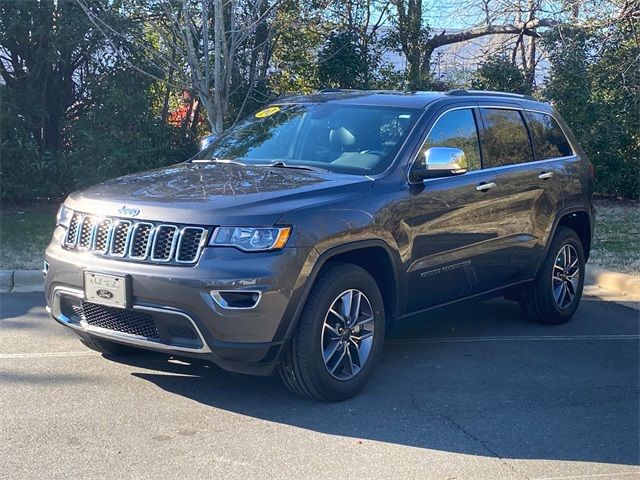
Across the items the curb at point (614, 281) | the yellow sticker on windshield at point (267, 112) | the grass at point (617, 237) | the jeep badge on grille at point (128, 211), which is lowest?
the curb at point (614, 281)

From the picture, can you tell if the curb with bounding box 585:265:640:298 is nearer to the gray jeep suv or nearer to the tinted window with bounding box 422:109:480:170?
the gray jeep suv

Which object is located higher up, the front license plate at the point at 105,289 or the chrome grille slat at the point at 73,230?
the chrome grille slat at the point at 73,230

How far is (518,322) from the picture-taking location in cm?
729

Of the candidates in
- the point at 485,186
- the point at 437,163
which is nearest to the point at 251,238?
the point at 437,163

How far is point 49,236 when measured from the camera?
385 inches

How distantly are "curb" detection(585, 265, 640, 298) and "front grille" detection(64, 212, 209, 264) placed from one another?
5.41 meters

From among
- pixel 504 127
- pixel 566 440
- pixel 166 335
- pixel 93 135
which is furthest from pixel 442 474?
Result: pixel 93 135

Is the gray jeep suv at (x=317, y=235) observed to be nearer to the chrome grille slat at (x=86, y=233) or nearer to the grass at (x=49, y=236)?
the chrome grille slat at (x=86, y=233)

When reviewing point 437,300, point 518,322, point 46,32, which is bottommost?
point 518,322

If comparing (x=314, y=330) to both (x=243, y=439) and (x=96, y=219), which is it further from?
(x=96, y=219)

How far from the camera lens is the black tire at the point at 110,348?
5547 mm

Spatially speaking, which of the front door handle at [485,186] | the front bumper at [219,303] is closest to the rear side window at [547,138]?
the front door handle at [485,186]

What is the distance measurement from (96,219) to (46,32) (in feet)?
23.7

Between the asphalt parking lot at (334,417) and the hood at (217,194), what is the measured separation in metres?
1.11
